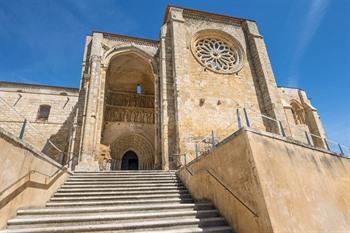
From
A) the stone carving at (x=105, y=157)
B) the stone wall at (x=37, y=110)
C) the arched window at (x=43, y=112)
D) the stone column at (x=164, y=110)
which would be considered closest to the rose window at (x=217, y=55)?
the stone column at (x=164, y=110)

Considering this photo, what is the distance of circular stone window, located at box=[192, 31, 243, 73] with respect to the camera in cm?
1255

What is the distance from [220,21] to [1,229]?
15.5 meters

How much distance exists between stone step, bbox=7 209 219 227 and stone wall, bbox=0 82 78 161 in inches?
502

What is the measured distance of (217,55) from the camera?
13.2m

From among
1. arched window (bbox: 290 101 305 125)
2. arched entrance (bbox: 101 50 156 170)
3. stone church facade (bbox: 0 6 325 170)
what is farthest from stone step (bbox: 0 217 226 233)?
arched window (bbox: 290 101 305 125)

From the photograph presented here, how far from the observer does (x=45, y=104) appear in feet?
54.7

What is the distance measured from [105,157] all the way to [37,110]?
908cm

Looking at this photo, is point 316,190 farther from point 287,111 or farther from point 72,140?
point 287,111

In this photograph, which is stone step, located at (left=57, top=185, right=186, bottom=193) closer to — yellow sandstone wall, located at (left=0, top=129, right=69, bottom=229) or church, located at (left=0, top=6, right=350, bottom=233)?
church, located at (left=0, top=6, right=350, bottom=233)

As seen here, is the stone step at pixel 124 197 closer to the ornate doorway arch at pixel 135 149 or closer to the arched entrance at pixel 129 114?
the arched entrance at pixel 129 114

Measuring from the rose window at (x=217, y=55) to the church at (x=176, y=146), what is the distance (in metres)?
0.09

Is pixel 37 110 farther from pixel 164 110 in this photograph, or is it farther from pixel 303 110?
pixel 303 110

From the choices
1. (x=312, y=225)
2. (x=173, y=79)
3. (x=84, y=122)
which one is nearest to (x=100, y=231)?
(x=312, y=225)

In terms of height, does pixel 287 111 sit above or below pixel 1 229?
above
